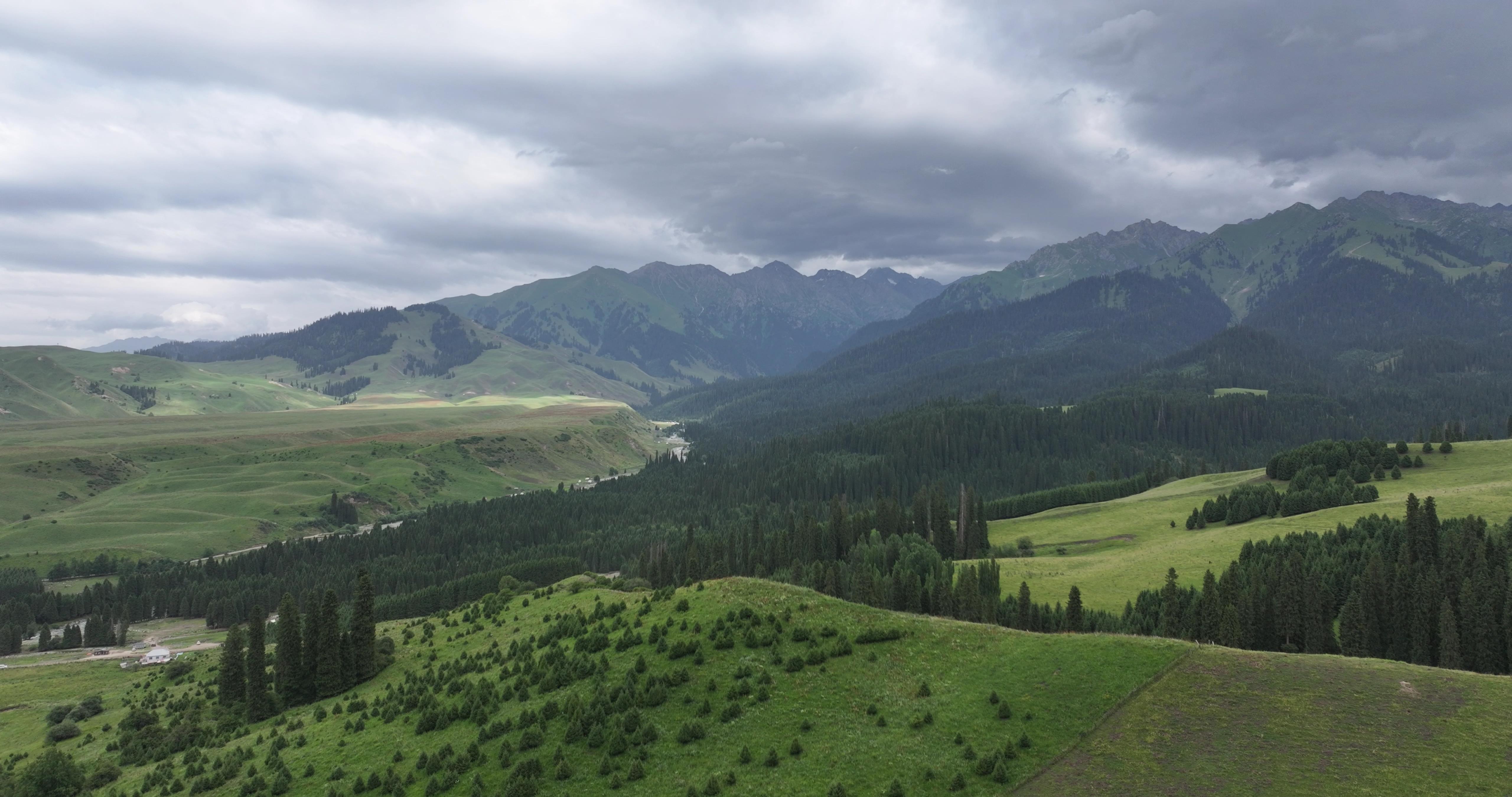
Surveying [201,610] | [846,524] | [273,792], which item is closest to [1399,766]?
[273,792]

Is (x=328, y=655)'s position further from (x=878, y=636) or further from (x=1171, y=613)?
(x=1171, y=613)

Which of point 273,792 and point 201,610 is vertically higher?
point 273,792

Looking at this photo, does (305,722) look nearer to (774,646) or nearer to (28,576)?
(774,646)

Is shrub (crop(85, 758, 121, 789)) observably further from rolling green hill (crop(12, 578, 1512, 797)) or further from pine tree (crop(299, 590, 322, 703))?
pine tree (crop(299, 590, 322, 703))

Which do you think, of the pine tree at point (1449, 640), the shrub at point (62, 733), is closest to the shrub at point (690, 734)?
the pine tree at point (1449, 640)

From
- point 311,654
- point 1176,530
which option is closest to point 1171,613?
point 1176,530

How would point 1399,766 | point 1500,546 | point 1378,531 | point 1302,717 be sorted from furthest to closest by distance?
point 1378,531 < point 1500,546 < point 1302,717 < point 1399,766

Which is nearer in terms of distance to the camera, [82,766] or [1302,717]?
[1302,717]
